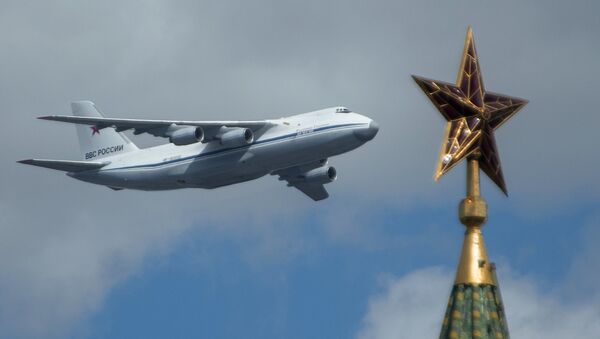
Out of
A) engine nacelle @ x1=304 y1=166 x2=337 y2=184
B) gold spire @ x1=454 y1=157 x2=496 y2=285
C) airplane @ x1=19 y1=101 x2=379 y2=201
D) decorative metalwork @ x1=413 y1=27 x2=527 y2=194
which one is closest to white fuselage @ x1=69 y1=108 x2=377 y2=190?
airplane @ x1=19 y1=101 x2=379 y2=201

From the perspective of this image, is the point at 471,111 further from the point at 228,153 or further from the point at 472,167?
the point at 228,153

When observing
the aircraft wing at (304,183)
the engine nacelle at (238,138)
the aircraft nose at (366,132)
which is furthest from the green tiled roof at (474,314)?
the aircraft wing at (304,183)

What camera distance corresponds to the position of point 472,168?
4325cm

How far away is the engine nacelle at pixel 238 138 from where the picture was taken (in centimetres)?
8294

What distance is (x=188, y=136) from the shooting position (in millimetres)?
84312

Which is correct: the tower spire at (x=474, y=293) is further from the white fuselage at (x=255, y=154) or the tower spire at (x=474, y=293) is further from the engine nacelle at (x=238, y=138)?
the engine nacelle at (x=238, y=138)

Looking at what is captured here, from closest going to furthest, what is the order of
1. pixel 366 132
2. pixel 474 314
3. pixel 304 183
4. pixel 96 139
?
pixel 474 314
pixel 366 132
pixel 304 183
pixel 96 139

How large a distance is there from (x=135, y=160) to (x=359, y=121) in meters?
16.7

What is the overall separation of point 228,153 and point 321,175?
9.39 m

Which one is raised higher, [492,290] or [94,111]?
[94,111]

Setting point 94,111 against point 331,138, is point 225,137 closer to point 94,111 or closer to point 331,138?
point 331,138

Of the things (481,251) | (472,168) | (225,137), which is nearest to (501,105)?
(472,168)

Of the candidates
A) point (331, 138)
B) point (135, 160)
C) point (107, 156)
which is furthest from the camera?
point (107, 156)

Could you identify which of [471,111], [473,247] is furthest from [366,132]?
[473,247]
